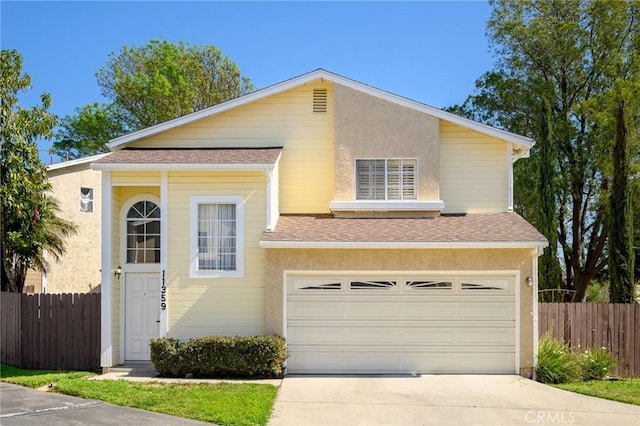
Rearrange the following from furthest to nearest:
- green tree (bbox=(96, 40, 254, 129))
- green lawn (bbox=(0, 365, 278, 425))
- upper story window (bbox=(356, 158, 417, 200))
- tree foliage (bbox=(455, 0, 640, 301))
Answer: green tree (bbox=(96, 40, 254, 129)) < tree foliage (bbox=(455, 0, 640, 301)) < upper story window (bbox=(356, 158, 417, 200)) < green lawn (bbox=(0, 365, 278, 425))

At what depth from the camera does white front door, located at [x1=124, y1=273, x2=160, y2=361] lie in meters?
14.5

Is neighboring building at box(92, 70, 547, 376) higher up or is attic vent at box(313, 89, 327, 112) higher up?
attic vent at box(313, 89, 327, 112)

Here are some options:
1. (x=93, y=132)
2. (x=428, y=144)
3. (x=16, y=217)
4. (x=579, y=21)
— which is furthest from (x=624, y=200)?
(x=93, y=132)

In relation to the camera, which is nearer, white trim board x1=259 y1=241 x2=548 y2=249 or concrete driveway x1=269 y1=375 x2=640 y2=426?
concrete driveway x1=269 y1=375 x2=640 y2=426

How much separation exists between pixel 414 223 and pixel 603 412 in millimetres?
5715

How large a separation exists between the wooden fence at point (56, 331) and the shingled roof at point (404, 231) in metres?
4.87

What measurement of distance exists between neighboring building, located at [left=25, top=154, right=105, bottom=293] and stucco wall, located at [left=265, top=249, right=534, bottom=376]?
10193 millimetres

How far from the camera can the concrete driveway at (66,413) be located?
9.63 m

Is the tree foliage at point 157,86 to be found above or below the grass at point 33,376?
above

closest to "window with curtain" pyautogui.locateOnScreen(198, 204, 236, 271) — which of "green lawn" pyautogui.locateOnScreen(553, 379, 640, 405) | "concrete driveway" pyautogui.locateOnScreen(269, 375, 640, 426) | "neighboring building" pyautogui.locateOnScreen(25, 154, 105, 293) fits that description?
"concrete driveway" pyautogui.locateOnScreen(269, 375, 640, 426)

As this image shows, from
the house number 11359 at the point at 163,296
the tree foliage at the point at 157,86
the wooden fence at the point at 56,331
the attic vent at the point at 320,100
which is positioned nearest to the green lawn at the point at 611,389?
the attic vent at the point at 320,100

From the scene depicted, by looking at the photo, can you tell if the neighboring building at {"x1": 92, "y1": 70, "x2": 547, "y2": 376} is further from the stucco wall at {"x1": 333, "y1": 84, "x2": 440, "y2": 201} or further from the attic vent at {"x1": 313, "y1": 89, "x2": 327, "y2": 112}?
the attic vent at {"x1": 313, "y1": 89, "x2": 327, "y2": 112}

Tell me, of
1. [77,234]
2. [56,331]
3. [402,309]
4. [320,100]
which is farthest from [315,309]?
[77,234]

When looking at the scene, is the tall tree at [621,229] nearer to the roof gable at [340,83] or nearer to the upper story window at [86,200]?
the roof gable at [340,83]
